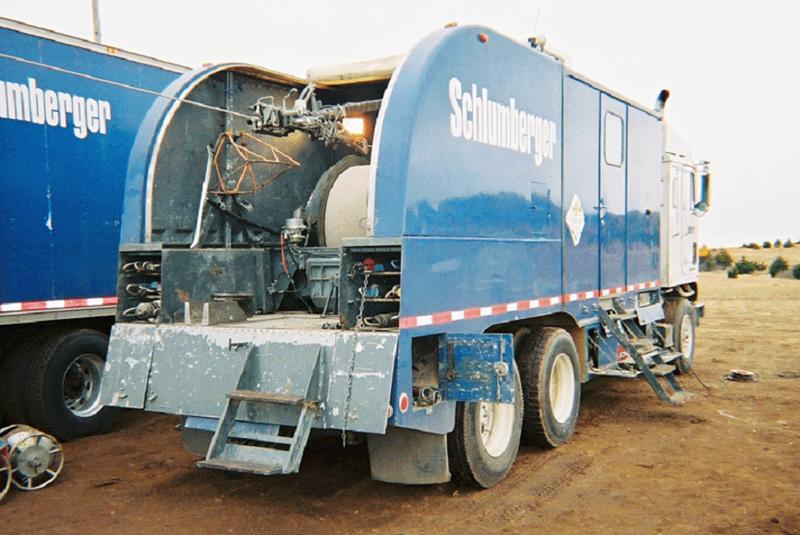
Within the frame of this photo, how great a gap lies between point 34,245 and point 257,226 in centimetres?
220

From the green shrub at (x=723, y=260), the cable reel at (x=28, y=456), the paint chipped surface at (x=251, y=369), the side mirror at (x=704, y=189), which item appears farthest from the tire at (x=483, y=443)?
the green shrub at (x=723, y=260)

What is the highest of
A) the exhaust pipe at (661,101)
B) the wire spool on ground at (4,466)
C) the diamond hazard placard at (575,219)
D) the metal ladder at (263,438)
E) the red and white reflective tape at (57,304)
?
the exhaust pipe at (661,101)

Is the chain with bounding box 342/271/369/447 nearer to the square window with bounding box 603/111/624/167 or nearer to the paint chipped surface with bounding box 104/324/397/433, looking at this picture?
the paint chipped surface with bounding box 104/324/397/433

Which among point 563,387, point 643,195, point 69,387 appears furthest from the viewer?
point 643,195

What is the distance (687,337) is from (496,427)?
20.4ft

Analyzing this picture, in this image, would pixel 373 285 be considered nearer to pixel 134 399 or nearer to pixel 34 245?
pixel 134 399

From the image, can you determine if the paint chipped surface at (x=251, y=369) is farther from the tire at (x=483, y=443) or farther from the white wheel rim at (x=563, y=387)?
the white wheel rim at (x=563, y=387)

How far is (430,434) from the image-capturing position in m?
5.00

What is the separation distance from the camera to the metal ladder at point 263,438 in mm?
4484

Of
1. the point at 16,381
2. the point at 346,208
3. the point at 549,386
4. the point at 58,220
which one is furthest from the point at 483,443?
the point at 58,220

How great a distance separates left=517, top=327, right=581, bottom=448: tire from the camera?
255 inches

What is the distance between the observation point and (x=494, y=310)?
18.5 feet

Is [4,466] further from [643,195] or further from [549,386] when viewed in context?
[643,195]

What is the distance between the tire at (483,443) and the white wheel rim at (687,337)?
18.7 ft
